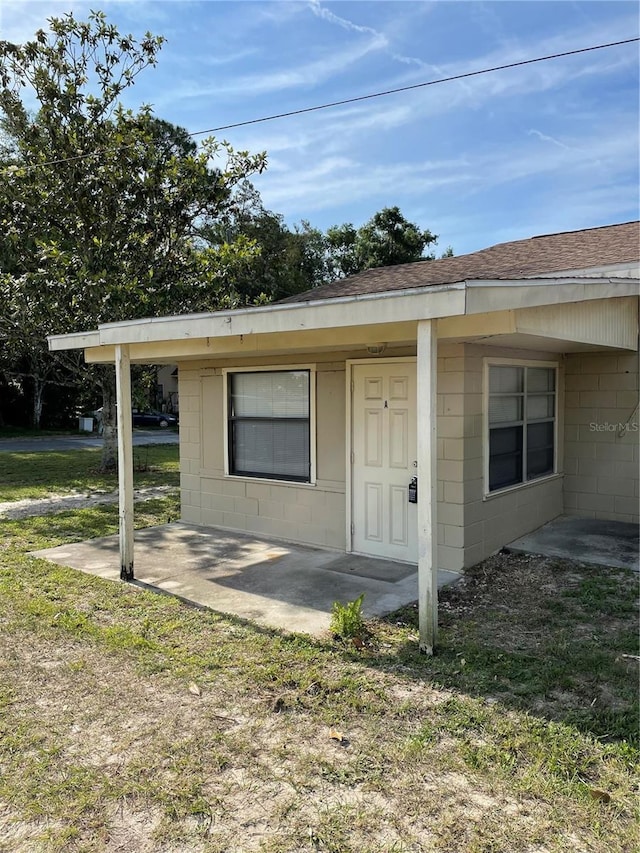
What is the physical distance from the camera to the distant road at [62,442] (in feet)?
69.5

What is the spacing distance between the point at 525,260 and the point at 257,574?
16.0ft

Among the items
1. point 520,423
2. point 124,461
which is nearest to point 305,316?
point 124,461

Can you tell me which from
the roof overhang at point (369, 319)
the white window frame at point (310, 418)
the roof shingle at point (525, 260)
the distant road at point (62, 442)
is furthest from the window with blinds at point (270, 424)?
the distant road at point (62, 442)

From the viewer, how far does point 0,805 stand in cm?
266

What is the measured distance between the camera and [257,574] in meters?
6.00

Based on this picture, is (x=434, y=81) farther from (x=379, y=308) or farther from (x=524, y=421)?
(x=379, y=308)

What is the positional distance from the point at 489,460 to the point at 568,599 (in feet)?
5.26

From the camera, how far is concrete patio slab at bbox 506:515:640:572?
620cm

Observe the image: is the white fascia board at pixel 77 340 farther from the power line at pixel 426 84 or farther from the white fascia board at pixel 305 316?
the power line at pixel 426 84

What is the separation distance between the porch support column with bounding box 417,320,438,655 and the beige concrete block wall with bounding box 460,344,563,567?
5.85 ft

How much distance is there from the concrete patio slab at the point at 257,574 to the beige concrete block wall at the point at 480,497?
0.55 metres

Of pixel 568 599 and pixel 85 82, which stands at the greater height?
pixel 85 82

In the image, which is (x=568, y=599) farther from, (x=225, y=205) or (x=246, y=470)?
(x=225, y=205)

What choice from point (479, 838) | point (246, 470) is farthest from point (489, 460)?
point (479, 838)
